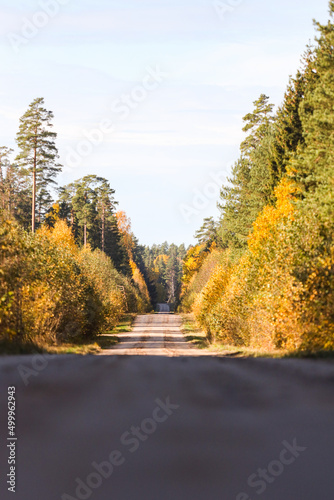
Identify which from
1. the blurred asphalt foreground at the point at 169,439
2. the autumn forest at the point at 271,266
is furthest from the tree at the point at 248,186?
the blurred asphalt foreground at the point at 169,439

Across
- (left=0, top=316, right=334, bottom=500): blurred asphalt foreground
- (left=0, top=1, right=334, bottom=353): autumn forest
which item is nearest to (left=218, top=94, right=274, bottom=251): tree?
(left=0, top=1, right=334, bottom=353): autumn forest

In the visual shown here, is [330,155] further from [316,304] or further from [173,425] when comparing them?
[173,425]

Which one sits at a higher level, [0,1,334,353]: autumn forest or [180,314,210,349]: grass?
[0,1,334,353]: autumn forest

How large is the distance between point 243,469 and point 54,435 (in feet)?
8.74

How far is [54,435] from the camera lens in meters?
8.73

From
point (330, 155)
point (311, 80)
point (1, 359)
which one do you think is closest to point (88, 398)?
point (1, 359)

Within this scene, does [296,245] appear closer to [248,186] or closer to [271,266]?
[271,266]

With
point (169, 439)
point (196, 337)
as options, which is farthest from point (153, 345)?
point (169, 439)

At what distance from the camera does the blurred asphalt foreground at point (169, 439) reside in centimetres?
734

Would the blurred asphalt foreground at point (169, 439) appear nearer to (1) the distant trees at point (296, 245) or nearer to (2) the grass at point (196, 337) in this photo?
(1) the distant trees at point (296, 245)

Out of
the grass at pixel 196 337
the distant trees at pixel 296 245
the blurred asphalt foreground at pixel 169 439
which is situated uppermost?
the distant trees at pixel 296 245

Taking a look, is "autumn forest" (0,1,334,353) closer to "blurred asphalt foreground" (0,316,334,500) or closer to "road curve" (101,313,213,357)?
"road curve" (101,313,213,357)

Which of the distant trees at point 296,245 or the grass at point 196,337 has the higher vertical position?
the distant trees at point 296,245

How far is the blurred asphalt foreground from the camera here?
24.1 feet
